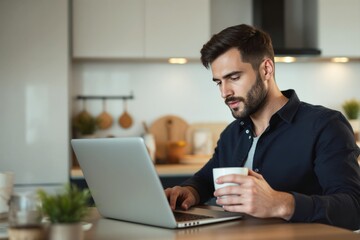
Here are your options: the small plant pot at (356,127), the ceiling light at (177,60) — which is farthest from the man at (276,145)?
the small plant pot at (356,127)

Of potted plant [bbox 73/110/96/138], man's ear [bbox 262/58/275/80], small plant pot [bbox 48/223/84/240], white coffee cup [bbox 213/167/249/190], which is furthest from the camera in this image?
potted plant [bbox 73/110/96/138]

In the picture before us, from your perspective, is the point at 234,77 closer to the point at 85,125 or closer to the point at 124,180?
the point at 124,180

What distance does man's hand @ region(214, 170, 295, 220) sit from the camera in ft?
4.87

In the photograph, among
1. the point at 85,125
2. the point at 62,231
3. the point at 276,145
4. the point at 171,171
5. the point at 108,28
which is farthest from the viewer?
the point at 85,125

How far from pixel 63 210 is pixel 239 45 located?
119cm

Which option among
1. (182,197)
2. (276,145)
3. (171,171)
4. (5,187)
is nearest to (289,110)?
(276,145)

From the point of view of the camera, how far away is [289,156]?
1985 mm

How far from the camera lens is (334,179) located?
1752 millimetres

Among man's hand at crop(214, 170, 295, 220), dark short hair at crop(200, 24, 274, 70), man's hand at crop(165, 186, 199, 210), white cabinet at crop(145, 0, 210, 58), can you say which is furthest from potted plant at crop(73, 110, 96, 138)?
man's hand at crop(214, 170, 295, 220)

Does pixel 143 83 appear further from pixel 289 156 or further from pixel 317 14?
pixel 289 156

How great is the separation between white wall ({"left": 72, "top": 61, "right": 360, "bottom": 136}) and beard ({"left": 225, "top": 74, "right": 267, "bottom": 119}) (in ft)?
7.14

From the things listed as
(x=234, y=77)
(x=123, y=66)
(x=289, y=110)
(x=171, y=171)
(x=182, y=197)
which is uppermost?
(x=123, y=66)

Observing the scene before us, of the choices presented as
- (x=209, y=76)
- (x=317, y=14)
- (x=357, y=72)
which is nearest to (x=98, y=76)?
(x=209, y=76)

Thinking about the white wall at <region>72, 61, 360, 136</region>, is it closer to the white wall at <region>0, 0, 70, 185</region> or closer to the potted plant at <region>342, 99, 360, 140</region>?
the potted plant at <region>342, 99, 360, 140</region>
